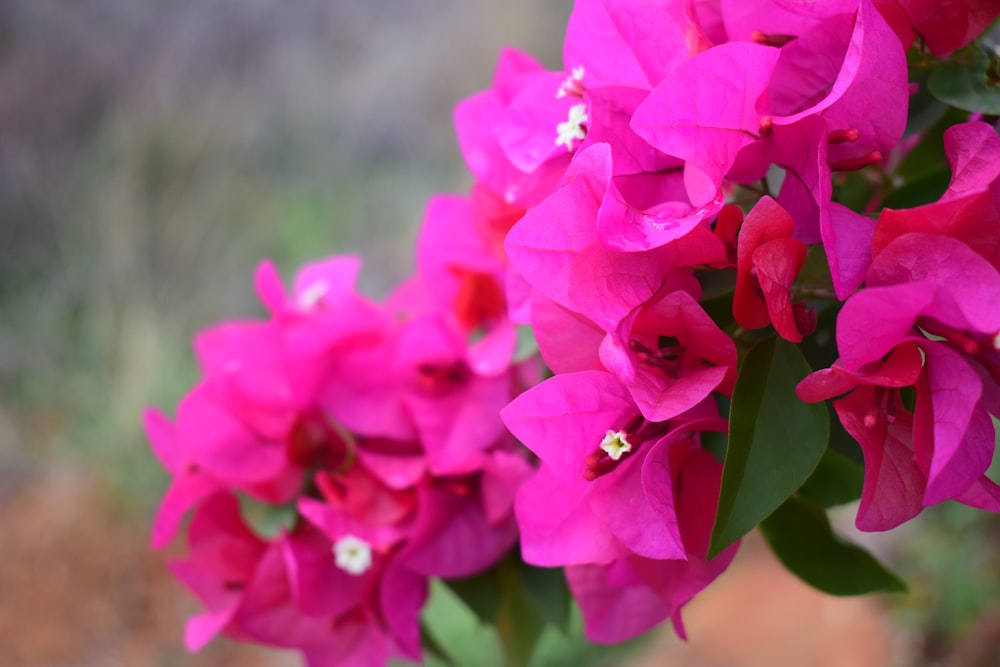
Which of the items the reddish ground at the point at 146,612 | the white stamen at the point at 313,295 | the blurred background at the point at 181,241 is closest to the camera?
the white stamen at the point at 313,295

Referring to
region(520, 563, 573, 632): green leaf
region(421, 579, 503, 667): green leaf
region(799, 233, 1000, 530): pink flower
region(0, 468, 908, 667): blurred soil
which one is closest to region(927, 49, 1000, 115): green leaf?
region(799, 233, 1000, 530): pink flower

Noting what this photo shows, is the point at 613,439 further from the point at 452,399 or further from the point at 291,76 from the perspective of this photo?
the point at 291,76

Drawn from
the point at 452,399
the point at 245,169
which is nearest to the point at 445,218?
the point at 452,399

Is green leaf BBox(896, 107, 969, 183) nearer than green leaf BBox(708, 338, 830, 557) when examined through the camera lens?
No

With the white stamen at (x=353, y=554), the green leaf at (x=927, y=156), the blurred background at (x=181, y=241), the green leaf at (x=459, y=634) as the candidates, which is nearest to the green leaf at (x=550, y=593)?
the white stamen at (x=353, y=554)

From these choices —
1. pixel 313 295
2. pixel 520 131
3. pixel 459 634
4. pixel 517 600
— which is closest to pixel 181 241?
pixel 459 634

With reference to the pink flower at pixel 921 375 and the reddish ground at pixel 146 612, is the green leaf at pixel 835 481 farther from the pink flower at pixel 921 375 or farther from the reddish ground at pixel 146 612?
the reddish ground at pixel 146 612

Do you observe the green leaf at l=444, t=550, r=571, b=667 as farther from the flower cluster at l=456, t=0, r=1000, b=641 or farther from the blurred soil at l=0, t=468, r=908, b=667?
the blurred soil at l=0, t=468, r=908, b=667
